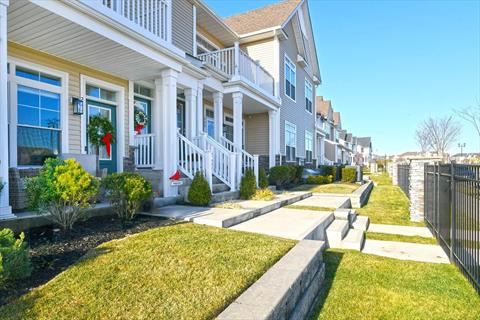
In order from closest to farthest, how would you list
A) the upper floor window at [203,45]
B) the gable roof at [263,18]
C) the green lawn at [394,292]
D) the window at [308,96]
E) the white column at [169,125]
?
the green lawn at [394,292], the white column at [169,125], the upper floor window at [203,45], the gable roof at [263,18], the window at [308,96]

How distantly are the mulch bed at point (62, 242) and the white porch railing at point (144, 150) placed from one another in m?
3.06

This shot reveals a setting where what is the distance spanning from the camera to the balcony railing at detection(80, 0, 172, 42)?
5388 mm

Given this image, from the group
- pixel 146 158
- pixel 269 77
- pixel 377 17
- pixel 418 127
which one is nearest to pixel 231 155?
pixel 146 158

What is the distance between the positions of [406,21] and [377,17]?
1.46 m

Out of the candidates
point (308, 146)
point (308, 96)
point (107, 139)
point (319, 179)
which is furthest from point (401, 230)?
point (308, 96)

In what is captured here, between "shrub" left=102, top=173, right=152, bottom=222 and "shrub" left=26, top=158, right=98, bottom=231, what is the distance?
31.8 inches

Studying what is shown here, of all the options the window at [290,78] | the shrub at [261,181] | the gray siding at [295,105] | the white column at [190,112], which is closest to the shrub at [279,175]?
the shrub at [261,181]

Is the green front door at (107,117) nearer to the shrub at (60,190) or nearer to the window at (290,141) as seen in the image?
the shrub at (60,190)

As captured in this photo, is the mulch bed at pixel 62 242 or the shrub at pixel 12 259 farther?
the mulch bed at pixel 62 242

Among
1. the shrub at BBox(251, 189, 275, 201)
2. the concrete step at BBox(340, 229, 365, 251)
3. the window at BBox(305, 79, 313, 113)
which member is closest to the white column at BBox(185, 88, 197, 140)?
the shrub at BBox(251, 189, 275, 201)

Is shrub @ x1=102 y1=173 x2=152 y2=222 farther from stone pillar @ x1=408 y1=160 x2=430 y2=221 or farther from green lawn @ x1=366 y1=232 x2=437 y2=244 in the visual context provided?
stone pillar @ x1=408 y1=160 x2=430 y2=221

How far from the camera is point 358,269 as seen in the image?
412 cm

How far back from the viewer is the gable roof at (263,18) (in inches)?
557

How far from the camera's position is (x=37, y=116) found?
6102 millimetres
